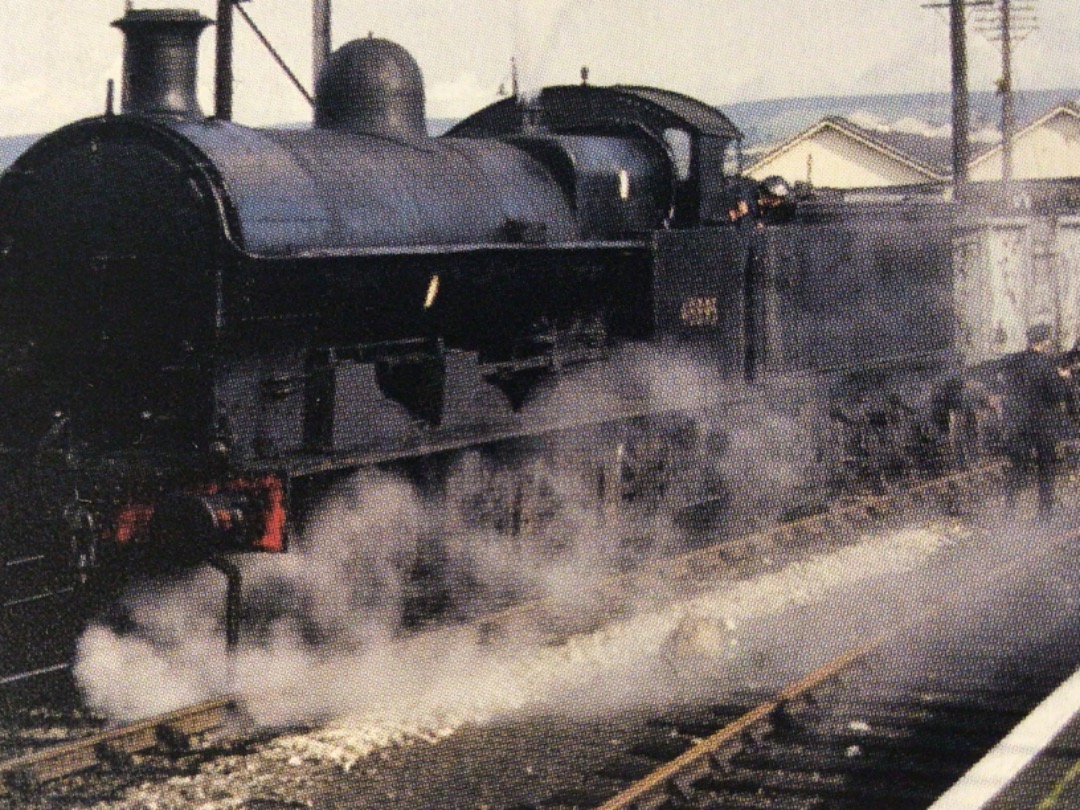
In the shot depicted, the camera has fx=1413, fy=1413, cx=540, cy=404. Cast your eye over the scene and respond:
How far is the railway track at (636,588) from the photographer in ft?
18.9

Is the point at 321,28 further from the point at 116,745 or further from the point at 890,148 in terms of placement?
the point at 890,148

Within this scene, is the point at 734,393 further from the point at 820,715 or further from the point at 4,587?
the point at 4,587

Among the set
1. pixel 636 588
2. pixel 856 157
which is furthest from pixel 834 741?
pixel 856 157

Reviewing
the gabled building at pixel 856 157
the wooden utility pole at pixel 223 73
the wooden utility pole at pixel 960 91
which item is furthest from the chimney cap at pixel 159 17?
the gabled building at pixel 856 157

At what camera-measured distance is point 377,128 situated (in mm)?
8445

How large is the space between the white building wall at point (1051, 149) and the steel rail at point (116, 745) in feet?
172

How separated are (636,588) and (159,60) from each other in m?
4.30

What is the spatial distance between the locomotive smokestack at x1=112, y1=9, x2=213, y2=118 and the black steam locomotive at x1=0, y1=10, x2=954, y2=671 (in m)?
0.01

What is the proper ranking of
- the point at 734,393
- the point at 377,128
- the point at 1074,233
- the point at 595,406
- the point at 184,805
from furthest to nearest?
the point at 1074,233
the point at 734,393
the point at 595,406
the point at 377,128
the point at 184,805

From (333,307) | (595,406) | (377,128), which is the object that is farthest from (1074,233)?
(333,307)

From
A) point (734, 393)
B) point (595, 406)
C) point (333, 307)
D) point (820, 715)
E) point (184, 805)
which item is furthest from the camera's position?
point (734, 393)

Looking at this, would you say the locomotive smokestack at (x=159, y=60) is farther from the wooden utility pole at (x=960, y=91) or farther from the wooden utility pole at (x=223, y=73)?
the wooden utility pole at (x=960, y=91)

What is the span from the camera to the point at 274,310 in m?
6.98

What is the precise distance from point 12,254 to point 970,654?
18.0 feet
